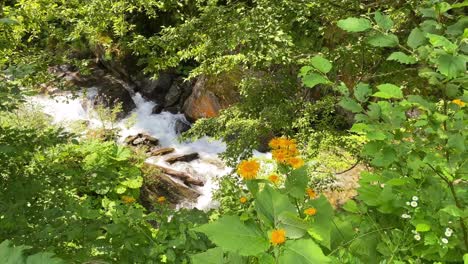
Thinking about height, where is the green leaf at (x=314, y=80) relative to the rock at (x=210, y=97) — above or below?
above

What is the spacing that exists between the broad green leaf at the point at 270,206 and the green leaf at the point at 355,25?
55cm

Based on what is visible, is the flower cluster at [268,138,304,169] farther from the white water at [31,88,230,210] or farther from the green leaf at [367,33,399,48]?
the white water at [31,88,230,210]

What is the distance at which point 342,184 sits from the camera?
679 centimetres

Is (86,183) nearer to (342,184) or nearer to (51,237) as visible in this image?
(51,237)

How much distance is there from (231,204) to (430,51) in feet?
7.90

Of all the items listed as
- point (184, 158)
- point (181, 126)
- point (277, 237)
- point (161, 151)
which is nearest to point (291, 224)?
point (277, 237)

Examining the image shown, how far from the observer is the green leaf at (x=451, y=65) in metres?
1.08

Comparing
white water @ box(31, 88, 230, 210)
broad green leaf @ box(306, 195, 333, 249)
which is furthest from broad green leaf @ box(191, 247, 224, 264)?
white water @ box(31, 88, 230, 210)

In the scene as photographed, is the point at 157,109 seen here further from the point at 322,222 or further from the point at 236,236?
the point at 236,236

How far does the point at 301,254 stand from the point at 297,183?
0.46 metres

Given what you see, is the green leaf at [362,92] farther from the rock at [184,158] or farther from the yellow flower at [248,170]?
the rock at [184,158]

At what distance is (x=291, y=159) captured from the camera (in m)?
1.72

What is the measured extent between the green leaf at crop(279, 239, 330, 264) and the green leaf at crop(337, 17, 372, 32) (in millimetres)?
650

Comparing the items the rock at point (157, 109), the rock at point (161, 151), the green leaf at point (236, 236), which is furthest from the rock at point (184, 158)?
the green leaf at point (236, 236)
